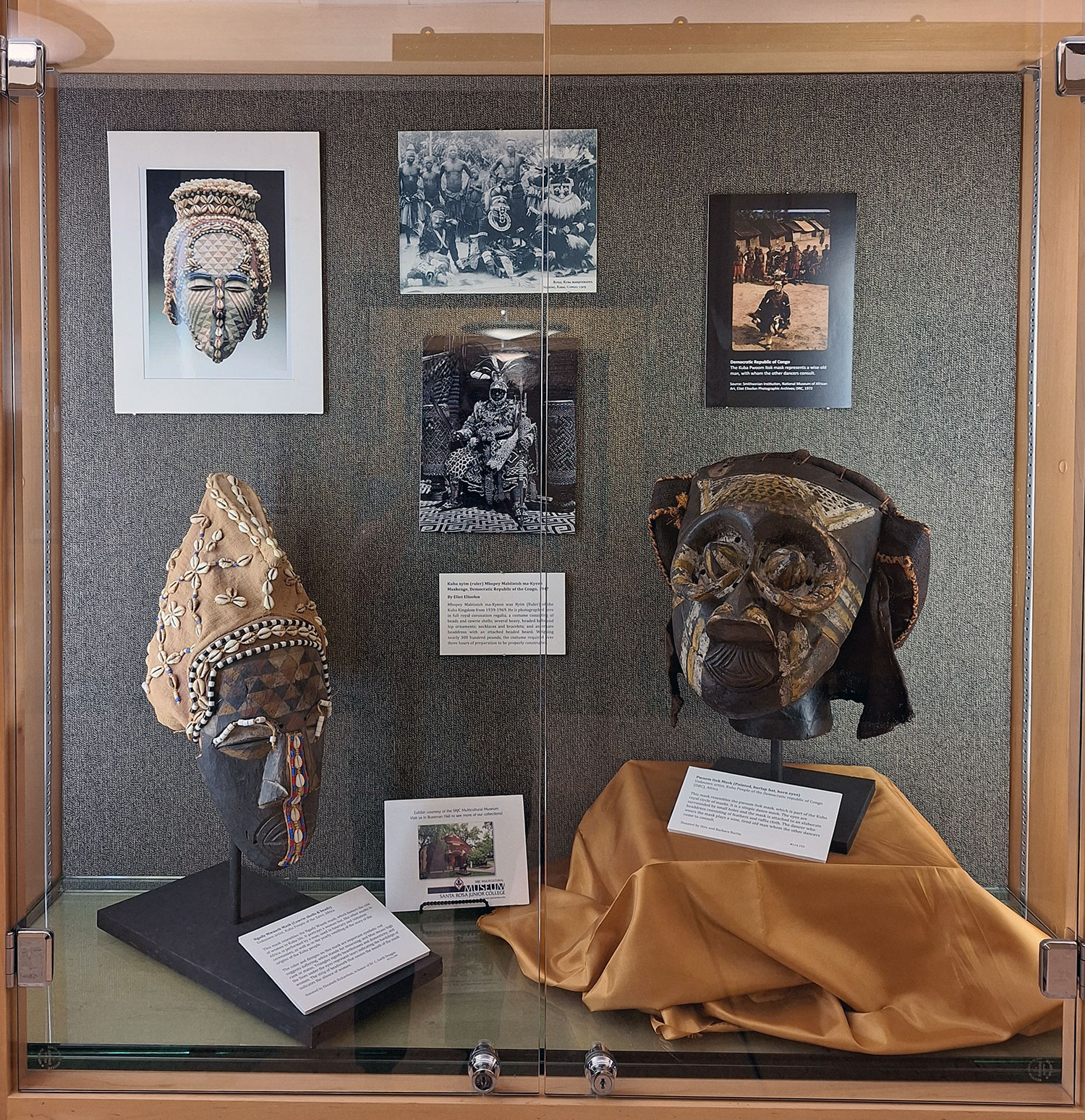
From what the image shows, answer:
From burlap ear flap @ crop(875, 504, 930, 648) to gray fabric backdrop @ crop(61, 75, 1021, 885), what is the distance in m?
0.02

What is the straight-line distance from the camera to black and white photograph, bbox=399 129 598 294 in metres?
1.15

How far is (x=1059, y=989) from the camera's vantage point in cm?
111

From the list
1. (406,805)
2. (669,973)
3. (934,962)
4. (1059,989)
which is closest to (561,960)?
(669,973)

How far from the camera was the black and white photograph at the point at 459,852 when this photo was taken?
118cm

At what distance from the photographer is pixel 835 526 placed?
3.57 ft

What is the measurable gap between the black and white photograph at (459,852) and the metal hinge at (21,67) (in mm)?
1060

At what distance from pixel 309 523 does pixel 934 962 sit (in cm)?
94

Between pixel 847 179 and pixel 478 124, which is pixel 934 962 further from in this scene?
pixel 478 124

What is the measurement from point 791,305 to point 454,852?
2.65ft

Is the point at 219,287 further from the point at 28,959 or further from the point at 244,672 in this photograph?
the point at 28,959

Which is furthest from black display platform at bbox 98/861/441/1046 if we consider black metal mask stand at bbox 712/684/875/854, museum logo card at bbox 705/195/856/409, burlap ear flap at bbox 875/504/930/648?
museum logo card at bbox 705/195/856/409

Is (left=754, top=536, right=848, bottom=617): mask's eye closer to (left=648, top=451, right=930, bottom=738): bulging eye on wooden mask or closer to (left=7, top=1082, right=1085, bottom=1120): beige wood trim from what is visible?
(left=648, top=451, right=930, bottom=738): bulging eye on wooden mask

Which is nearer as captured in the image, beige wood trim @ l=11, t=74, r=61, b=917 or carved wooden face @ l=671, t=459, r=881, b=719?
carved wooden face @ l=671, t=459, r=881, b=719

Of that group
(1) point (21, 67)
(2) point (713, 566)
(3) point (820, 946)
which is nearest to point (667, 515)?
(2) point (713, 566)
